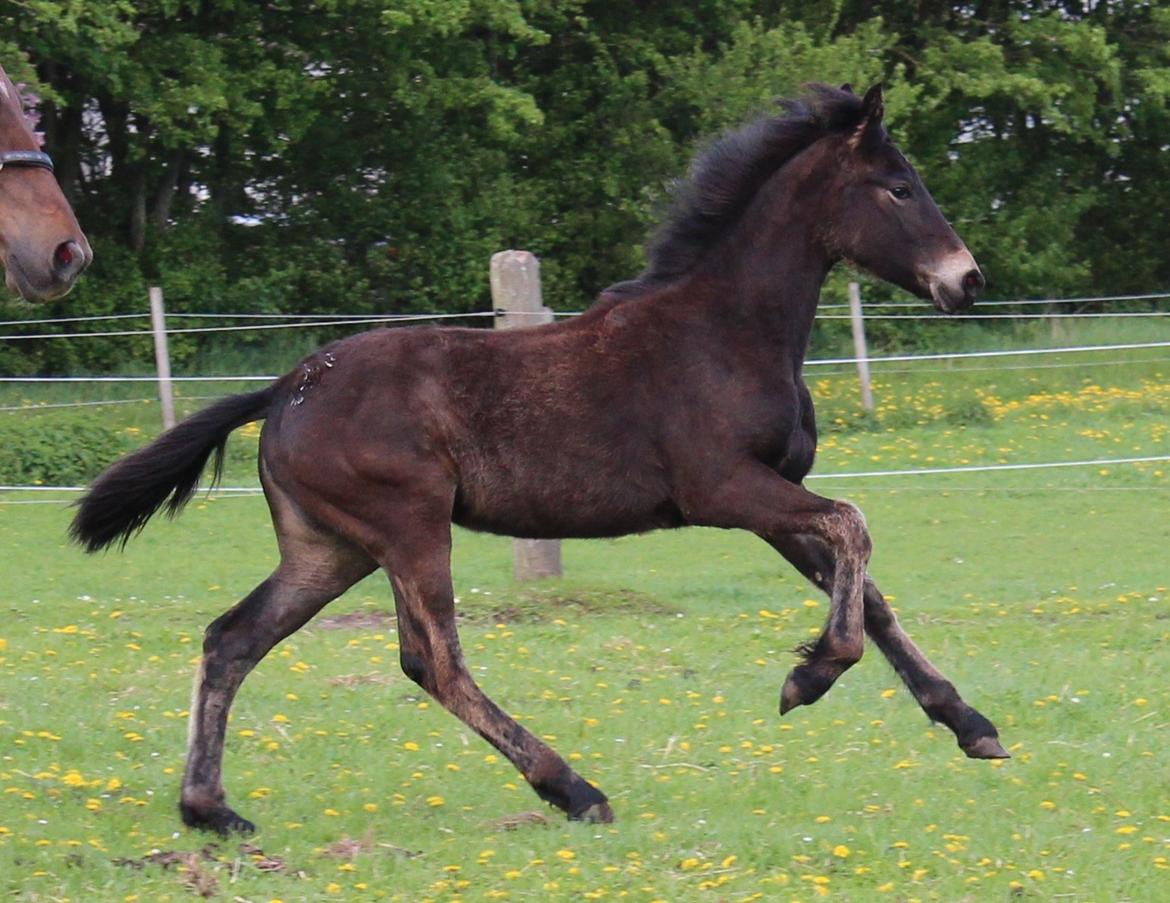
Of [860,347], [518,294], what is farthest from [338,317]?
[518,294]

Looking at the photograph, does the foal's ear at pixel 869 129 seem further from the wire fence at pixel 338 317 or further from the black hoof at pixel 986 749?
the wire fence at pixel 338 317

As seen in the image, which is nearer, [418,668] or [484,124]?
[418,668]

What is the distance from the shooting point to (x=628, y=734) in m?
6.69

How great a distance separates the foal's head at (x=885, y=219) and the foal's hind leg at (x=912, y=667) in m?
1.04

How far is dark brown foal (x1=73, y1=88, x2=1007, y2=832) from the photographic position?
5.60 m

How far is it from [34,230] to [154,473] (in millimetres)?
1431

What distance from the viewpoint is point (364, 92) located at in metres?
22.7

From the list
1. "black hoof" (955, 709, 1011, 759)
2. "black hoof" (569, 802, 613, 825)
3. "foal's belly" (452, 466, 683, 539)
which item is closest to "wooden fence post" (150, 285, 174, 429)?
"foal's belly" (452, 466, 683, 539)

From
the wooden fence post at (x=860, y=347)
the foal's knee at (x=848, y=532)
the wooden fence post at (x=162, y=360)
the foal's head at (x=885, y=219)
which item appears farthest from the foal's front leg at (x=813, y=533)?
the wooden fence post at (x=860, y=347)

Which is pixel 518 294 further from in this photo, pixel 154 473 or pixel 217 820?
pixel 217 820

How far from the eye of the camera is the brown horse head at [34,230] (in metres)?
4.61

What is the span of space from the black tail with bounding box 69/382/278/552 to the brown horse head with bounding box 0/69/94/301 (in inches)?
50.7

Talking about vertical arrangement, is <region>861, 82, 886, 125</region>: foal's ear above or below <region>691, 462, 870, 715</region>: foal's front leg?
above

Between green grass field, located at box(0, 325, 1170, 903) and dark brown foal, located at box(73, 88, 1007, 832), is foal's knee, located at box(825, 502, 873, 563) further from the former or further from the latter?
green grass field, located at box(0, 325, 1170, 903)
